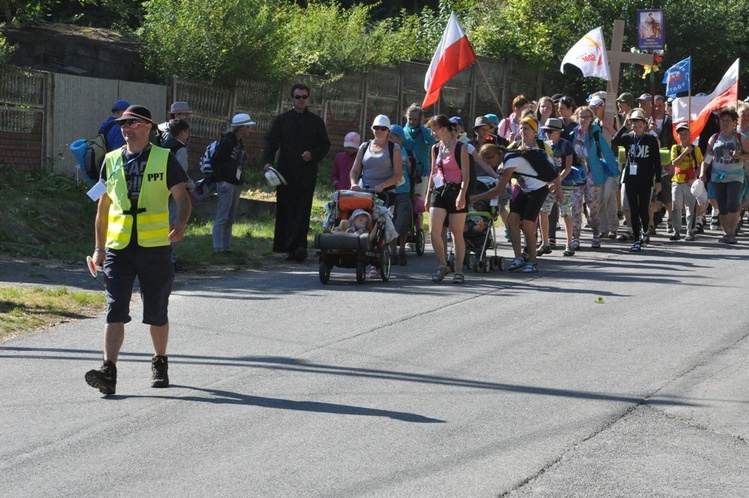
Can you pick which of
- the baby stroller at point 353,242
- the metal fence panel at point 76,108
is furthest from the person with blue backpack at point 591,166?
the metal fence panel at point 76,108

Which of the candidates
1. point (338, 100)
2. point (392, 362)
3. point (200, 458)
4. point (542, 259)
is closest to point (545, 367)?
point (392, 362)

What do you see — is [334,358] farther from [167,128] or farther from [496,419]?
[167,128]

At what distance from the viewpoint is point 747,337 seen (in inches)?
436

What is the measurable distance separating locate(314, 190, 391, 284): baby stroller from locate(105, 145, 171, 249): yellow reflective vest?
16.6 ft

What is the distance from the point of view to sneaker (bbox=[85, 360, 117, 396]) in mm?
8305

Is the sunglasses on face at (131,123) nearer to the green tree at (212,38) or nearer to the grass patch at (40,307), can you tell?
the grass patch at (40,307)

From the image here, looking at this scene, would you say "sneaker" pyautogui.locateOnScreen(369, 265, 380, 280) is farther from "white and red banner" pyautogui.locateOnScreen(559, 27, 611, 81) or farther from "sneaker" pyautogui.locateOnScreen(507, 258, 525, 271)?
"white and red banner" pyautogui.locateOnScreen(559, 27, 611, 81)

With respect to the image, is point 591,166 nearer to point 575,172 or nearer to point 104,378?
point 575,172

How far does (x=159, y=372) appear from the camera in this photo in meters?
8.64

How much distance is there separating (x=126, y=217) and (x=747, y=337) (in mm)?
5554

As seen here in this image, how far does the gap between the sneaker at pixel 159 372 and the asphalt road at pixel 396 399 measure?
0.08 meters

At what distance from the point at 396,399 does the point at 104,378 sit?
1.90m

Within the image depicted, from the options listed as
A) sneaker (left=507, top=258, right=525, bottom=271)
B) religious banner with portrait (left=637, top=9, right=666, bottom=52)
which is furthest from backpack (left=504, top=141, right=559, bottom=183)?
religious banner with portrait (left=637, top=9, right=666, bottom=52)

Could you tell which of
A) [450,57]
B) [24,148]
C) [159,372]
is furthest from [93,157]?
[450,57]
